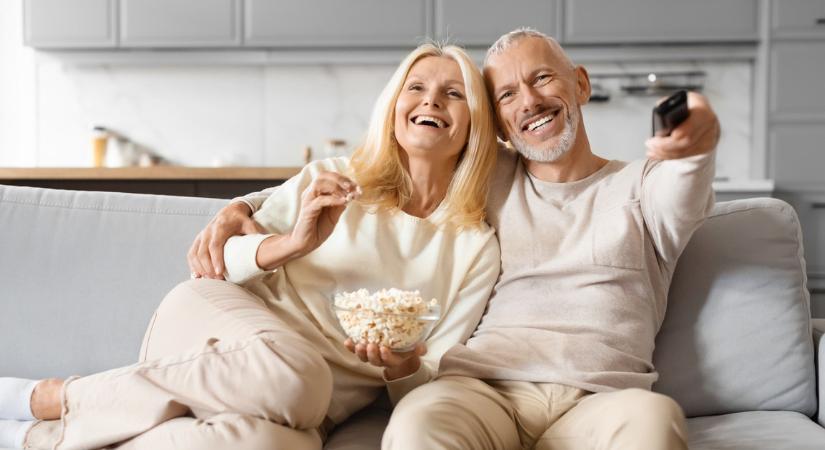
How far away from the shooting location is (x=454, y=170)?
5.81 ft

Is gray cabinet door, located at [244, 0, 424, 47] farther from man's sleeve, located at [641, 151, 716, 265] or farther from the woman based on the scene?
man's sleeve, located at [641, 151, 716, 265]

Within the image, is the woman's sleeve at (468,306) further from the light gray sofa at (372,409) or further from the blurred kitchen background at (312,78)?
the blurred kitchen background at (312,78)

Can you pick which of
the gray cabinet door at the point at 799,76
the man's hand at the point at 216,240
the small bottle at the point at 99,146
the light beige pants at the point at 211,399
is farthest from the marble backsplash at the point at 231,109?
the light beige pants at the point at 211,399

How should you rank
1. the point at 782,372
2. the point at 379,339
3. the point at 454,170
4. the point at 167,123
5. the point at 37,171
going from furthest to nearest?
1. the point at 167,123
2. the point at 37,171
3. the point at 454,170
4. the point at 782,372
5. the point at 379,339

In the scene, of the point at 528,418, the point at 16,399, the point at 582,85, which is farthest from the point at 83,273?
the point at 582,85

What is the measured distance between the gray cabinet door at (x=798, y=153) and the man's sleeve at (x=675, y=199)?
291cm

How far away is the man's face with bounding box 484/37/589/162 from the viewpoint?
167 centimetres

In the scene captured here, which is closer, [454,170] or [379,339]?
[379,339]

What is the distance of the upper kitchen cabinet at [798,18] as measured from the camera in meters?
4.07

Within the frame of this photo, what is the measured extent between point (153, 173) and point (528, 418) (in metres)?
2.84

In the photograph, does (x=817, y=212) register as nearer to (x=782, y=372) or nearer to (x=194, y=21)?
(x=782, y=372)

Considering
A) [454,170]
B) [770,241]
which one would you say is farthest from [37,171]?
[770,241]

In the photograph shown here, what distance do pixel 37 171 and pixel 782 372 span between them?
11.0 ft

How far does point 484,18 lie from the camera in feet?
13.7
